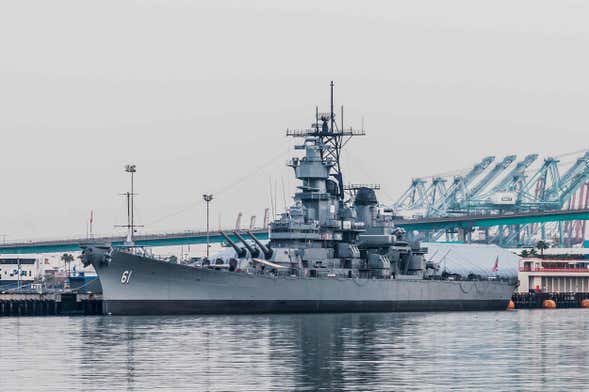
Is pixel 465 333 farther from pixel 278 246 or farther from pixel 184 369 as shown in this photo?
pixel 278 246

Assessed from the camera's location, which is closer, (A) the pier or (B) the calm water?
(B) the calm water

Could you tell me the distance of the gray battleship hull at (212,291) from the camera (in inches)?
3524

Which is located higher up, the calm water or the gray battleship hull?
the gray battleship hull

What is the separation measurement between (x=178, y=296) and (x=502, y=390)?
55.1 m

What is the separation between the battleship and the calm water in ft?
44.5

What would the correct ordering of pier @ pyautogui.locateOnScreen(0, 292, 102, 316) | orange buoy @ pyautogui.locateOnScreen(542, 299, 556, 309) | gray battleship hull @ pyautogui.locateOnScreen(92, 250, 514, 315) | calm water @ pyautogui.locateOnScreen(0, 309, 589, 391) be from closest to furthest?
calm water @ pyautogui.locateOnScreen(0, 309, 589, 391)
gray battleship hull @ pyautogui.locateOnScreen(92, 250, 514, 315)
pier @ pyautogui.locateOnScreen(0, 292, 102, 316)
orange buoy @ pyautogui.locateOnScreen(542, 299, 556, 309)

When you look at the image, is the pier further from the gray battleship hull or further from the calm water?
the calm water

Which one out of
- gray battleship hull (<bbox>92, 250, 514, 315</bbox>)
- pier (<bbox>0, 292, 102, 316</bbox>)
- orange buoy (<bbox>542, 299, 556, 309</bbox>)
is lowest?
orange buoy (<bbox>542, 299, 556, 309</bbox>)

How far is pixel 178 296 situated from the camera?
3543 inches

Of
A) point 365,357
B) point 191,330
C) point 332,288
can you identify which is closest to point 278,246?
point 332,288

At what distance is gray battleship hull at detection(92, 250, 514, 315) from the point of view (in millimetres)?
89500

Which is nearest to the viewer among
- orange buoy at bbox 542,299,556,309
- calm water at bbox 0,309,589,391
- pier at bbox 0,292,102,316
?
calm water at bbox 0,309,589,391

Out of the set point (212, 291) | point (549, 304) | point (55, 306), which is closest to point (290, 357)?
point (212, 291)

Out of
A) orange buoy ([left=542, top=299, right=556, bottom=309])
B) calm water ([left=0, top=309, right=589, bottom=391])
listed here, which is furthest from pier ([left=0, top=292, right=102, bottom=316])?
orange buoy ([left=542, top=299, right=556, bottom=309])
